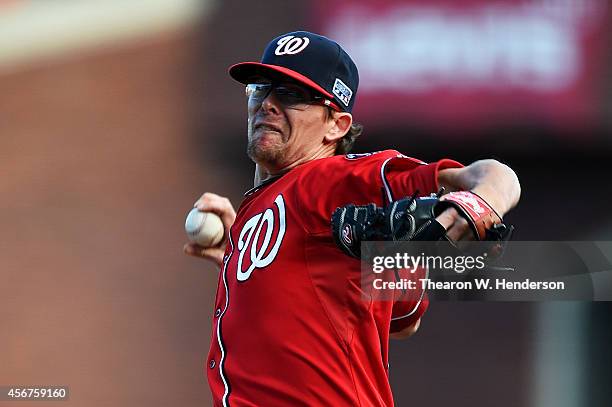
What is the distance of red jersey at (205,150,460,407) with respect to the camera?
1975mm

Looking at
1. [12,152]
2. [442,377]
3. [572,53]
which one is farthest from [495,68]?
[12,152]

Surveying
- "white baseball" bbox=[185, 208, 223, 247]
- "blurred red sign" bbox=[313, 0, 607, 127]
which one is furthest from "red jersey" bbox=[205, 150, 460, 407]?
"blurred red sign" bbox=[313, 0, 607, 127]

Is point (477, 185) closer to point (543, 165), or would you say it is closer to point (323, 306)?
point (323, 306)

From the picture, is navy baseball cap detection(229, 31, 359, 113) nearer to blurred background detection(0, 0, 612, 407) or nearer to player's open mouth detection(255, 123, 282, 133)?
player's open mouth detection(255, 123, 282, 133)

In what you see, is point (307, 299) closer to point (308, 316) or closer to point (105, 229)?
point (308, 316)

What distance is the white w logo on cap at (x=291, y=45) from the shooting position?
2.33 m

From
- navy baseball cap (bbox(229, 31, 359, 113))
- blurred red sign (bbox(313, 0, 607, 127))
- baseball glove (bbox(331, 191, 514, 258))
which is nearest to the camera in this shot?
baseball glove (bbox(331, 191, 514, 258))

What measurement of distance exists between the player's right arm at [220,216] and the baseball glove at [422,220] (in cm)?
86

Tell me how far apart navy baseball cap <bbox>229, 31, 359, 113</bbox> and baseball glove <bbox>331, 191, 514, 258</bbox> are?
0.65 meters

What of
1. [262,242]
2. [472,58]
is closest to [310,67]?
[262,242]

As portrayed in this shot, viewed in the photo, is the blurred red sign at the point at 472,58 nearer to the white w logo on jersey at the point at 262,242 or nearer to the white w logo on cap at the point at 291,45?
the white w logo on cap at the point at 291,45

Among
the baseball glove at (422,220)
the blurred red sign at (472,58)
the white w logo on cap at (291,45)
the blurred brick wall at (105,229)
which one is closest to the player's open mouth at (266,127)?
the white w logo on cap at (291,45)

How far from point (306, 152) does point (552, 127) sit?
2.77 meters

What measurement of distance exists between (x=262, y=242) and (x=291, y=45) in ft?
1.78
